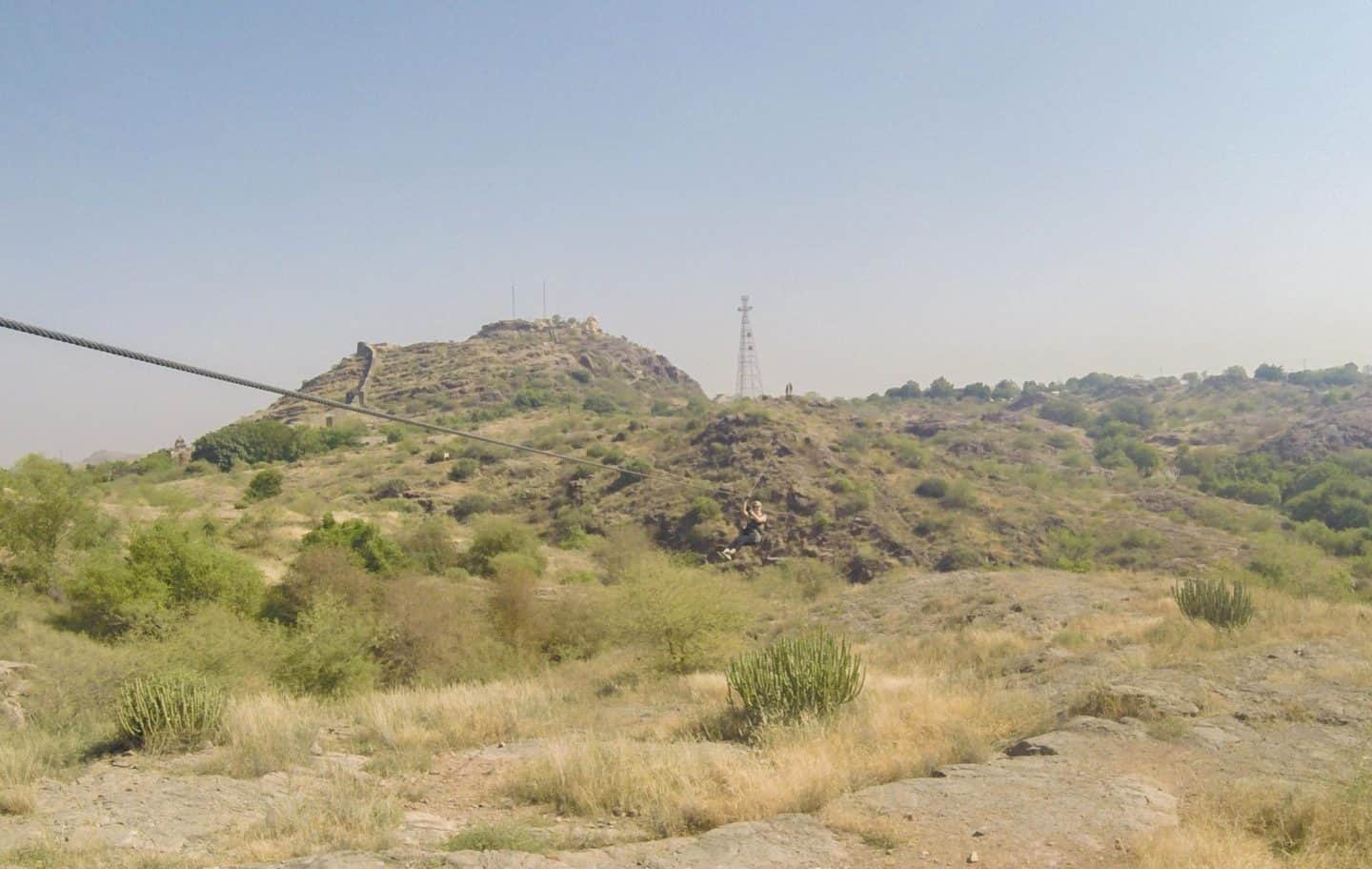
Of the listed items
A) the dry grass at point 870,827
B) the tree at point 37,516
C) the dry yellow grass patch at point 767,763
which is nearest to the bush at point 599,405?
the tree at point 37,516

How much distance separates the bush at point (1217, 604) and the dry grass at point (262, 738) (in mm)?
15633

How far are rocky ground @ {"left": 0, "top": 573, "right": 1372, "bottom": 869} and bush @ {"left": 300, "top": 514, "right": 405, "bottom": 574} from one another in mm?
18560

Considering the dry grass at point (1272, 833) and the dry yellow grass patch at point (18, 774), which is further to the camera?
the dry yellow grass patch at point (18, 774)

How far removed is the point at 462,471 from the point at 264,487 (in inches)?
454

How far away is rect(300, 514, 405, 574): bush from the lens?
27734 millimetres

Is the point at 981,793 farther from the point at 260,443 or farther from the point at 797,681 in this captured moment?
the point at 260,443

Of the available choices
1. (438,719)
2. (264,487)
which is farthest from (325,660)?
(264,487)

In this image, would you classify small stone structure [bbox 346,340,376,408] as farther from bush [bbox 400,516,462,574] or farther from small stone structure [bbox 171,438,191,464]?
bush [bbox 400,516,462,574]

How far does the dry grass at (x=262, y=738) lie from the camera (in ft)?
29.8

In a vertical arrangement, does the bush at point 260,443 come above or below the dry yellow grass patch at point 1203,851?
above

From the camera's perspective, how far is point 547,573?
1294 inches

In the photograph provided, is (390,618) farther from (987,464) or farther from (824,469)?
(987,464)

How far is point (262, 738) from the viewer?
9836 mm

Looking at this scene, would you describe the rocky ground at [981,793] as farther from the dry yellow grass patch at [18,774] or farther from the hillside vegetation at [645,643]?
the dry yellow grass patch at [18,774]
